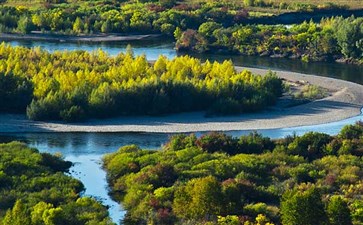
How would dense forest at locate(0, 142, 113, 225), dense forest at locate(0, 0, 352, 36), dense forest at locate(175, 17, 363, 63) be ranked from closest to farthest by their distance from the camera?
1. dense forest at locate(0, 142, 113, 225)
2. dense forest at locate(175, 17, 363, 63)
3. dense forest at locate(0, 0, 352, 36)

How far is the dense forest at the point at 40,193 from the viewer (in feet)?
128

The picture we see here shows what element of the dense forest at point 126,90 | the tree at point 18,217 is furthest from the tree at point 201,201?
the dense forest at point 126,90

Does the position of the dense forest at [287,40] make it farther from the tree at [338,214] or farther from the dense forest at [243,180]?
the tree at [338,214]

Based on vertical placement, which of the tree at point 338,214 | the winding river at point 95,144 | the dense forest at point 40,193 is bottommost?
the winding river at point 95,144

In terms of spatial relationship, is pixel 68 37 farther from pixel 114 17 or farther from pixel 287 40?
pixel 287 40

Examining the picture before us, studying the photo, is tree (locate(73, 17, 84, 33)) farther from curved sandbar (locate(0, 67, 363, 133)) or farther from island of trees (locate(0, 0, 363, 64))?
curved sandbar (locate(0, 67, 363, 133))

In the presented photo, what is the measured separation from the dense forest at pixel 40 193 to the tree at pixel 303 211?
7.39 metres

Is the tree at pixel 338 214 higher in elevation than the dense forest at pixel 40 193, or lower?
higher

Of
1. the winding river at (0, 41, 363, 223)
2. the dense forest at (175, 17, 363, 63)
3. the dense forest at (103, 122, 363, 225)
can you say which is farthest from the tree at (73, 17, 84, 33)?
the dense forest at (103, 122, 363, 225)

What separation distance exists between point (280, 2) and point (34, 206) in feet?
315

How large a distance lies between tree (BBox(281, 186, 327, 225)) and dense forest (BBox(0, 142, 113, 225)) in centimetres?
739

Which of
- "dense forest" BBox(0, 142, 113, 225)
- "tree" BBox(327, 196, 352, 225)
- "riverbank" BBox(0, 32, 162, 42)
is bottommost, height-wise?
"riverbank" BBox(0, 32, 162, 42)

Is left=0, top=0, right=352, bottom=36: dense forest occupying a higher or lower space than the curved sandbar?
higher

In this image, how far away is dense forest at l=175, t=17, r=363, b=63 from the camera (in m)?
98.1
